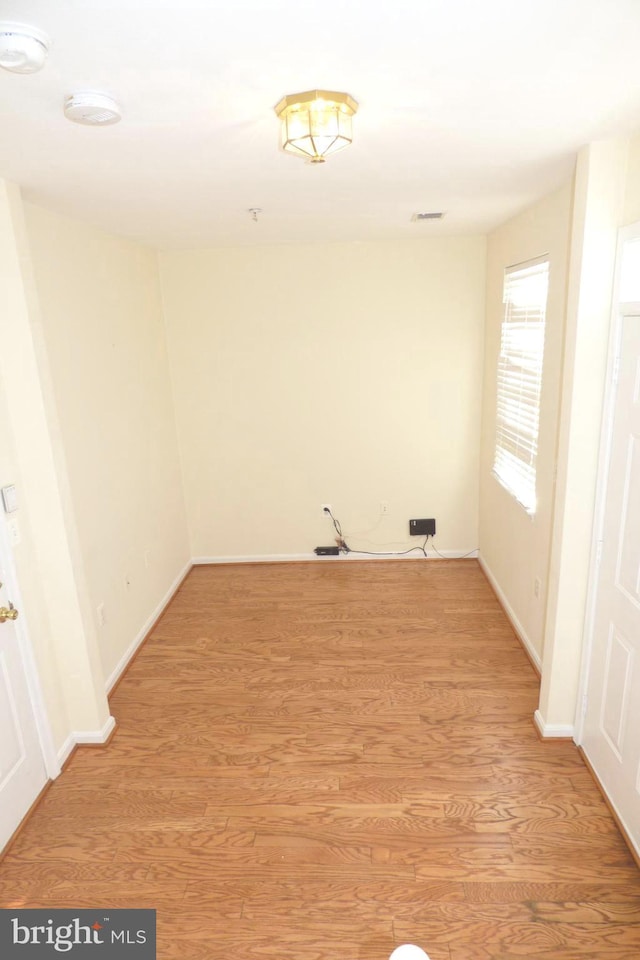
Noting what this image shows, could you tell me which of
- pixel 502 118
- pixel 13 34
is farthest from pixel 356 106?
pixel 13 34

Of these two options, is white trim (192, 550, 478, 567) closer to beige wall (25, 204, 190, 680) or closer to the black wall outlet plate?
the black wall outlet plate

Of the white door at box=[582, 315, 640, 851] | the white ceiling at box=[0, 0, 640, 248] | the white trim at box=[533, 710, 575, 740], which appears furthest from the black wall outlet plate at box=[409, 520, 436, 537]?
the white ceiling at box=[0, 0, 640, 248]

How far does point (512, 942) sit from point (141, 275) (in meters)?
4.10

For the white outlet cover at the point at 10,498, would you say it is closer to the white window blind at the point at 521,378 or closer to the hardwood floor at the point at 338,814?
the hardwood floor at the point at 338,814

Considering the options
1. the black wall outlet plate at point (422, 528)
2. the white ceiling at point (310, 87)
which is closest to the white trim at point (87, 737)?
the white ceiling at point (310, 87)

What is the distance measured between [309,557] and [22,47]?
4.06 metres

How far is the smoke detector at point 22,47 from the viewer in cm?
110

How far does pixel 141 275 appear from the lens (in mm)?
3906

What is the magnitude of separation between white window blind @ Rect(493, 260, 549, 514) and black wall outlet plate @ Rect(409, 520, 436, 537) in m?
0.84

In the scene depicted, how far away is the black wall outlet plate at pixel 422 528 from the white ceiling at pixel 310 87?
8.70 ft

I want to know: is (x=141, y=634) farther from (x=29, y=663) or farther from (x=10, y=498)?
(x=10, y=498)

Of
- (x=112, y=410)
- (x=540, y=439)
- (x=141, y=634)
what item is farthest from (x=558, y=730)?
(x=112, y=410)

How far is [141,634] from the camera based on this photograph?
12.1ft

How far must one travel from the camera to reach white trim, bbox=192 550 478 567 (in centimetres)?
473
